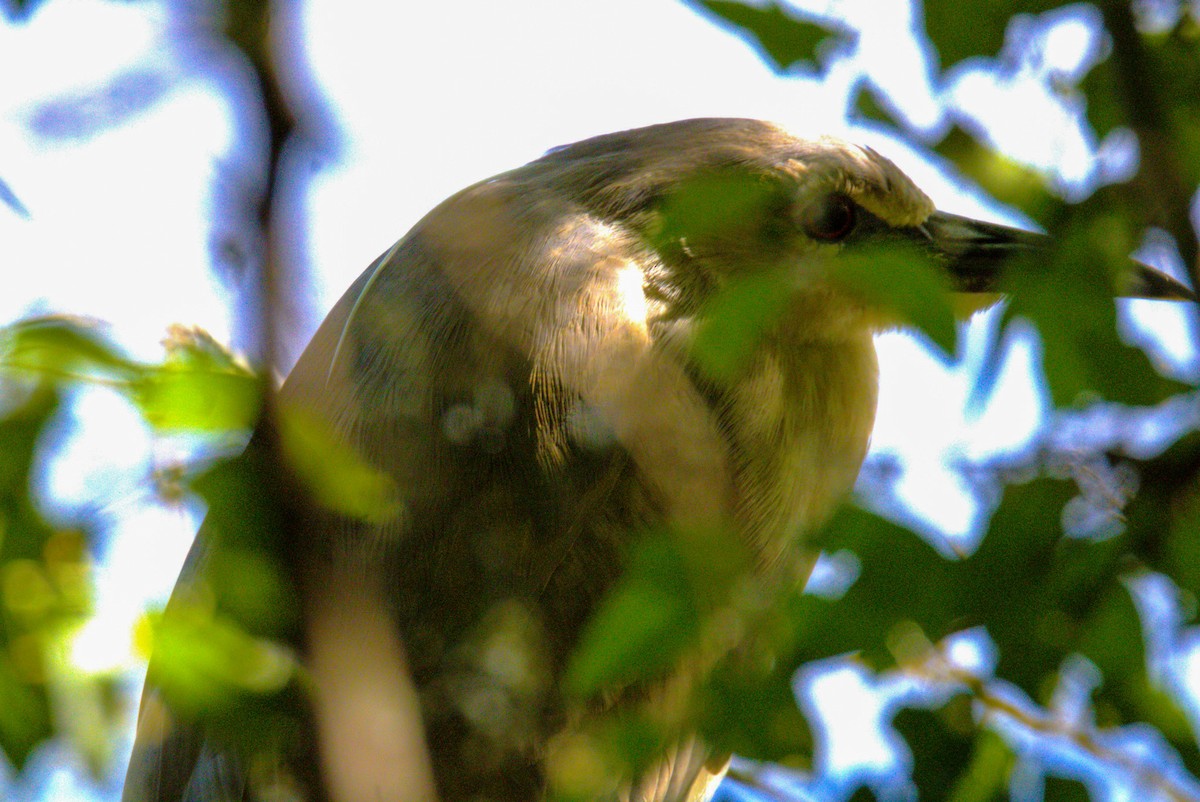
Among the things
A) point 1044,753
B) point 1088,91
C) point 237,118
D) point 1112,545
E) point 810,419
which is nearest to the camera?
point 237,118

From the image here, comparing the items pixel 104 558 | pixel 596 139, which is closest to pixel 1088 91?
pixel 104 558

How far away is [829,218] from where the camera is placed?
6.93 feet

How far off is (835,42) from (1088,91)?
330mm

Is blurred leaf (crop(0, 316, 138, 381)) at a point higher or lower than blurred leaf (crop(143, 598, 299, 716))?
higher

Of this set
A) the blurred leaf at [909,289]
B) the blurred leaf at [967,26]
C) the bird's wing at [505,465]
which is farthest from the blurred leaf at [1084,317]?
the bird's wing at [505,465]

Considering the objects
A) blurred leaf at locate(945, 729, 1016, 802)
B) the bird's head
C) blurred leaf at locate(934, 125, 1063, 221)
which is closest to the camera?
blurred leaf at locate(945, 729, 1016, 802)

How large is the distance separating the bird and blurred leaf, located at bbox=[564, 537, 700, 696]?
2.53ft

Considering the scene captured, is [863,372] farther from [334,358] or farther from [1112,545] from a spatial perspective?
[1112,545]

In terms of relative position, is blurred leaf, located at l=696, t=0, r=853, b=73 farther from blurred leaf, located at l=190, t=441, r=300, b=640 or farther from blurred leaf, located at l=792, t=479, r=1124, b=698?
blurred leaf, located at l=190, t=441, r=300, b=640

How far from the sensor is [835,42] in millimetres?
1016

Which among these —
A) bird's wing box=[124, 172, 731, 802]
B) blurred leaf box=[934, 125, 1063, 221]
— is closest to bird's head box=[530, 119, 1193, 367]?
bird's wing box=[124, 172, 731, 802]

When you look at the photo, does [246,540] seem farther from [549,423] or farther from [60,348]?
[549,423]

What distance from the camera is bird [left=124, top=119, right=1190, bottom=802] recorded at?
6.04 feet

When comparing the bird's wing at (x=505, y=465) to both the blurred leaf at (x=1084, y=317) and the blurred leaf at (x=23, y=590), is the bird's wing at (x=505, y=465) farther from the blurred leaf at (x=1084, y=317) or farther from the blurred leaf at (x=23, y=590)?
the blurred leaf at (x=1084, y=317)
